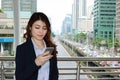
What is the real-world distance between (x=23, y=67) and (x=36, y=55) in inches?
3.7

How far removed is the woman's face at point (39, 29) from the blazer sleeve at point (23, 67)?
114 millimetres

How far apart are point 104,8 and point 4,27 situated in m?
1.51

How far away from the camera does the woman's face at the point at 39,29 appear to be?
1.41 m

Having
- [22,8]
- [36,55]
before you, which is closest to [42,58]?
[36,55]

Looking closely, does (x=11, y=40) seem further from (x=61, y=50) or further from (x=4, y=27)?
(x=61, y=50)

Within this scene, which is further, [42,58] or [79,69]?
[79,69]

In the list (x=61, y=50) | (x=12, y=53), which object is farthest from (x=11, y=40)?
(x=61, y=50)

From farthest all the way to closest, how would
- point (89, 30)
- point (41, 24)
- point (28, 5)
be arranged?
point (89, 30) < point (28, 5) < point (41, 24)

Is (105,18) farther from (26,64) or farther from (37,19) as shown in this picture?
(26,64)

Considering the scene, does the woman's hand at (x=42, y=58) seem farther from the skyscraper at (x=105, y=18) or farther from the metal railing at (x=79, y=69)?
the skyscraper at (x=105, y=18)

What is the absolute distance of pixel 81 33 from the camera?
4.03 m

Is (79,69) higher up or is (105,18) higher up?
(105,18)

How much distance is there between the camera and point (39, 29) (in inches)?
55.4

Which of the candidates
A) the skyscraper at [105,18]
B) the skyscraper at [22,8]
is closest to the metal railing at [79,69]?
the skyscraper at [105,18]
